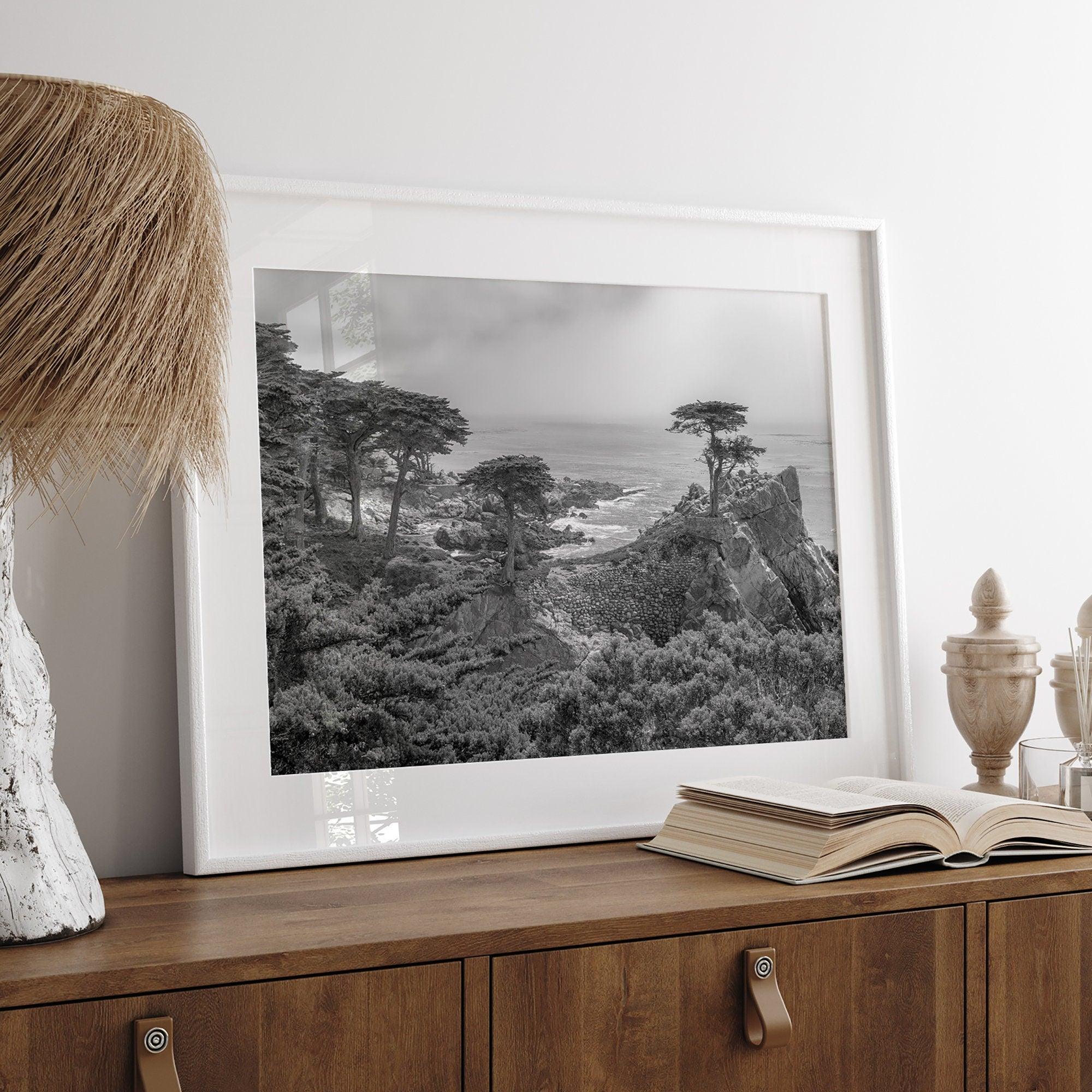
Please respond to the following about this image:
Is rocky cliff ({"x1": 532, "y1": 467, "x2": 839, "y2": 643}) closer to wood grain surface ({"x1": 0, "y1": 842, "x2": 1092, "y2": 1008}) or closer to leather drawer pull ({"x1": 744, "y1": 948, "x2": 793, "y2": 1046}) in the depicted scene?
wood grain surface ({"x1": 0, "y1": 842, "x2": 1092, "y2": 1008})

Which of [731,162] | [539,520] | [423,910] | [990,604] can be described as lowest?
[423,910]

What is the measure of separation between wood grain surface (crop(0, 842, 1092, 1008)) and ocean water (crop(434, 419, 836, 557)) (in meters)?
0.42

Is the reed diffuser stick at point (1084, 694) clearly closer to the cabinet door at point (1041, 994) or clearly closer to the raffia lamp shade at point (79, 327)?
the cabinet door at point (1041, 994)

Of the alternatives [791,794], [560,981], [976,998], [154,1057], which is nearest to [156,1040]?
[154,1057]

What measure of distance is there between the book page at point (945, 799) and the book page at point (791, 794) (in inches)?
0.5

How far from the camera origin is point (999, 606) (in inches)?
57.7

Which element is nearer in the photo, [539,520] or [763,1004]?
[763,1004]

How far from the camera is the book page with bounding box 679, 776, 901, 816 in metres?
1.16

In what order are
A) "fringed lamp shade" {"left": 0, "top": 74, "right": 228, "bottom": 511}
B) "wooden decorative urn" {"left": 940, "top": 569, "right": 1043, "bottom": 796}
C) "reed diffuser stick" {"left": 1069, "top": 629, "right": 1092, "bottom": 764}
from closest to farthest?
1. "fringed lamp shade" {"left": 0, "top": 74, "right": 228, "bottom": 511}
2. "reed diffuser stick" {"left": 1069, "top": 629, "right": 1092, "bottom": 764}
3. "wooden decorative urn" {"left": 940, "top": 569, "right": 1043, "bottom": 796}

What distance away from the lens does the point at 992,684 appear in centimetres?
145

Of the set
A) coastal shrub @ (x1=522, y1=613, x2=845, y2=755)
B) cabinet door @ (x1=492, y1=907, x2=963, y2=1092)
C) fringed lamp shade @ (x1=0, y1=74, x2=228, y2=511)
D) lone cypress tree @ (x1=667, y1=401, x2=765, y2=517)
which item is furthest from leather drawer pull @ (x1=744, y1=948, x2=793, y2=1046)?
fringed lamp shade @ (x1=0, y1=74, x2=228, y2=511)

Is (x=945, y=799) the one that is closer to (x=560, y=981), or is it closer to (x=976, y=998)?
(x=976, y=998)

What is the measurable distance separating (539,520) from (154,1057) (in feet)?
2.43

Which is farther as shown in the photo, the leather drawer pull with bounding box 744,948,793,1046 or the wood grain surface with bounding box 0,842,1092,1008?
the leather drawer pull with bounding box 744,948,793,1046
